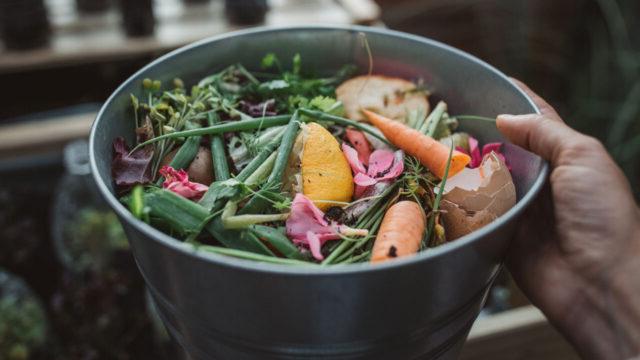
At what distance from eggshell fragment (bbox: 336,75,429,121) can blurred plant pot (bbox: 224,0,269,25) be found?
0.71 m

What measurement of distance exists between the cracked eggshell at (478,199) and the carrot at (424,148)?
0.07 feet

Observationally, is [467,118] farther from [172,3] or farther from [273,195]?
[172,3]

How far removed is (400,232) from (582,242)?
27 cm

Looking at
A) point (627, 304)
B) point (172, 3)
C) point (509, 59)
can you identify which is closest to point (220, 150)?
point (627, 304)

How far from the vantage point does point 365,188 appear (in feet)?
2.45

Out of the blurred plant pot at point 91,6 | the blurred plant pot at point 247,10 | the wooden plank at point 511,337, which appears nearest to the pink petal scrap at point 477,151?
the wooden plank at point 511,337

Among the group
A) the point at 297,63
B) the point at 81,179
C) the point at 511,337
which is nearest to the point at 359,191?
the point at 297,63

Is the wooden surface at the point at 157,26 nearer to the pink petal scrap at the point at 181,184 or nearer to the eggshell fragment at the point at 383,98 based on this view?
the eggshell fragment at the point at 383,98

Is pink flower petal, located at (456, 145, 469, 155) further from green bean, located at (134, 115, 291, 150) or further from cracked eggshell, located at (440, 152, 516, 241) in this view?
green bean, located at (134, 115, 291, 150)

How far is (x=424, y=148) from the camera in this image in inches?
30.2

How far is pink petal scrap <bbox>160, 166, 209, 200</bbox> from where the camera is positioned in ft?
2.29

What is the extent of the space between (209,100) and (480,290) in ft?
1.32

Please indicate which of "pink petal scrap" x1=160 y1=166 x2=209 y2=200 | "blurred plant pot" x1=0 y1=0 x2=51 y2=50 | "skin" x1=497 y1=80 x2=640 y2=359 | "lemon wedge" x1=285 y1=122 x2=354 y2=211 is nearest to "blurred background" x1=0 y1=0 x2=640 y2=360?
"blurred plant pot" x1=0 y1=0 x2=51 y2=50

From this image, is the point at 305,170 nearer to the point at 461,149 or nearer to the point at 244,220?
the point at 244,220
